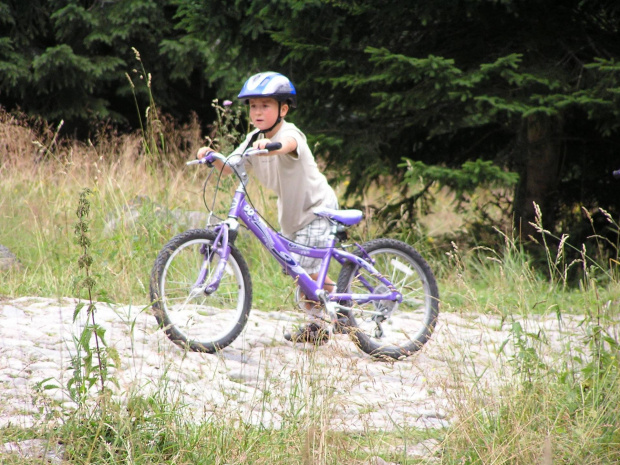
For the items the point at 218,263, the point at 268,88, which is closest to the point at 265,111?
the point at 268,88

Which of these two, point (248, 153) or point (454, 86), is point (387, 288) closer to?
point (248, 153)

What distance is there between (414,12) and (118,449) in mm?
4602

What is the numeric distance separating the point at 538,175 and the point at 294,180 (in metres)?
3.33

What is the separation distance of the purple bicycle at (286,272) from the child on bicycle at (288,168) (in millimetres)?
117

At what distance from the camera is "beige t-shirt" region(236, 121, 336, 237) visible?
161 inches

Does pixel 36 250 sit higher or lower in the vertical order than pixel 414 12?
lower

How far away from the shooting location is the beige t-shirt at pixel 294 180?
408 cm

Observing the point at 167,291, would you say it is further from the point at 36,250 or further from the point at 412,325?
the point at 36,250

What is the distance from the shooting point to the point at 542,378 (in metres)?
2.83

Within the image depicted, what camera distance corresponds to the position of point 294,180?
4152 millimetres

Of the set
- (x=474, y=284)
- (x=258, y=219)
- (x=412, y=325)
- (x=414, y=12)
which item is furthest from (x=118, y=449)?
(x=414, y=12)

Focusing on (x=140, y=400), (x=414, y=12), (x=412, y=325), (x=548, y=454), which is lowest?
(x=412, y=325)

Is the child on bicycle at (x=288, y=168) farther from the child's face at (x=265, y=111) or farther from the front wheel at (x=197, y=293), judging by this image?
the front wheel at (x=197, y=293)

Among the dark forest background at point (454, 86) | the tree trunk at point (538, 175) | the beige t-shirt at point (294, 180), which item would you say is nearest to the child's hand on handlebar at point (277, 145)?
the beige t-shirt at point (294, 180)
